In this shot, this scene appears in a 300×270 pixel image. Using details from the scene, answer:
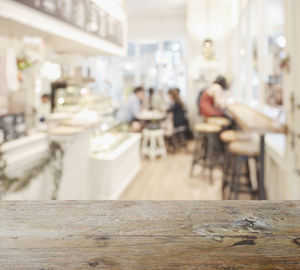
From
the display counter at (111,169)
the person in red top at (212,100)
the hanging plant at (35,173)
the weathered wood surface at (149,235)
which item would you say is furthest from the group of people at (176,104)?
the weathered wood surface at (149,235)

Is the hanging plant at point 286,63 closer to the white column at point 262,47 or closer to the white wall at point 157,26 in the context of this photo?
the white column at point 262,47

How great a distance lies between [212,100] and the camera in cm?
521

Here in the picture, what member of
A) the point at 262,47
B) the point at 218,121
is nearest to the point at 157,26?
the point at 218,121

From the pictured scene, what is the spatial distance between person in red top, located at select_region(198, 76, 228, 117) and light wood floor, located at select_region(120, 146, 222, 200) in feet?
3.27

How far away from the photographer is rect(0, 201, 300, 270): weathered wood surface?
0.53m

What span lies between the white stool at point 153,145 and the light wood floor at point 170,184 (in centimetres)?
29

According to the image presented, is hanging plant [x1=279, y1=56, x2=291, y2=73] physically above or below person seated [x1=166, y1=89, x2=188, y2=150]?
above

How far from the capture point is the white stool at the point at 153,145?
19.6 ft

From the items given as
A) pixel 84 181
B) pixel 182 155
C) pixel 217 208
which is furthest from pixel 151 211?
pixel 182 155

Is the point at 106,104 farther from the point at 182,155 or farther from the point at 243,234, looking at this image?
the point at 243,234

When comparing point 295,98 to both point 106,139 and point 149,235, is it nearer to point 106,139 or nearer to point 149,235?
point 149,235

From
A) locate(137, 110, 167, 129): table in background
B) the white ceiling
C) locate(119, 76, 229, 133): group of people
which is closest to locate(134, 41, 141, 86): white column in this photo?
locate(119, 76, 229, 133): group of people

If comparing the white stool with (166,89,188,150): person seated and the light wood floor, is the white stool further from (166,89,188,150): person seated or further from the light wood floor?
(166,89,188,150): person seated

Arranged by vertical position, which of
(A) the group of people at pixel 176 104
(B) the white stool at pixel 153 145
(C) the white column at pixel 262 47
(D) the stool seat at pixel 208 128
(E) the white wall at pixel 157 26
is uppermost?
(E) the white wall at pixel 157 26
